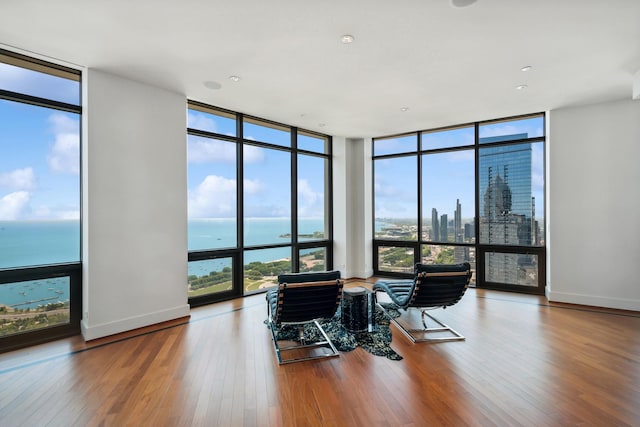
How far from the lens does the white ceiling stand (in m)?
2.62

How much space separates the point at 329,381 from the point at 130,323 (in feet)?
9.16

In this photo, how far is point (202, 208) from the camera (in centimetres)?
516

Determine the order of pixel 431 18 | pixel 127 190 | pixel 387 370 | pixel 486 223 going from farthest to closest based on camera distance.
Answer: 1. pixel 486 223
2. pixel 127 190
3. pixel 387 370
4. pixel 431 18

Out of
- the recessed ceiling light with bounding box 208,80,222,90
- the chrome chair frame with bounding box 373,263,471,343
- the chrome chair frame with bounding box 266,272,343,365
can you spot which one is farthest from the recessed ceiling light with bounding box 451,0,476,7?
the recessed ceiling light with bounding box 208,80,222,90

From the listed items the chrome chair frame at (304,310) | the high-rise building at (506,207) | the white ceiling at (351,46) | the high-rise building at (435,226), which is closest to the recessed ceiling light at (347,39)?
the white ceiling at (351,46)

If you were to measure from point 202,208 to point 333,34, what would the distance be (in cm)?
342

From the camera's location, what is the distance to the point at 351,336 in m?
3.78

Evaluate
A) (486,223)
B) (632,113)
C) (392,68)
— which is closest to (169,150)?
(392,68)

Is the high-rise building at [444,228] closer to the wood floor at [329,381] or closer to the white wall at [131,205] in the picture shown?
the wood floor at [329,381]

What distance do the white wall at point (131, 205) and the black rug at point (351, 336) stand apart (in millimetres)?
1815

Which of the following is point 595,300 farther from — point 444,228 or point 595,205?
point 444,228

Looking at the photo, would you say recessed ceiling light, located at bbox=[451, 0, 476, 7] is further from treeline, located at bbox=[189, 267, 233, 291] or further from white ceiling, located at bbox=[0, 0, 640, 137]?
treeline, located at bbox=[189, 267, 233, 291]

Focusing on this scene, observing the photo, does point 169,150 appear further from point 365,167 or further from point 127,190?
point 365,167

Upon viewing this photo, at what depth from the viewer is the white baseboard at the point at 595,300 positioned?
4.69 metres
